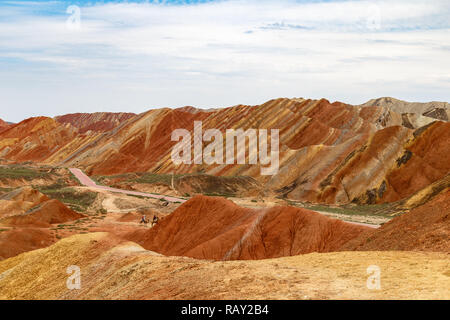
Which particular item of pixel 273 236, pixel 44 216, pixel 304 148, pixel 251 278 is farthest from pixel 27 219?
pixel 304 148

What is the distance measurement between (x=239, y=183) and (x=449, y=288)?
188 ft

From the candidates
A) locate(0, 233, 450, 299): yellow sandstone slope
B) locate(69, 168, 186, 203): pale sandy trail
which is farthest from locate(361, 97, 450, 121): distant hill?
locate(0, 233, 450, 299): yellow sandstone slope

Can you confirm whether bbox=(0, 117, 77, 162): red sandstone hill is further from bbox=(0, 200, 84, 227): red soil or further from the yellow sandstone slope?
the yellow sandstone slope

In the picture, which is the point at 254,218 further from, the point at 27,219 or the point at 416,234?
the point at 27,219

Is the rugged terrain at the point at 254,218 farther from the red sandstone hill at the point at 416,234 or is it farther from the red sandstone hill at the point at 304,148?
the red sandstone hill at the point at 304,148

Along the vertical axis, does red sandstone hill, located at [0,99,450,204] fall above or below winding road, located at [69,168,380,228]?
above

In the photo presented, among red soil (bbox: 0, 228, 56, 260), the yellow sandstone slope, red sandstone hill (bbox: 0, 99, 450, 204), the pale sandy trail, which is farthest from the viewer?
the pale sandy trail

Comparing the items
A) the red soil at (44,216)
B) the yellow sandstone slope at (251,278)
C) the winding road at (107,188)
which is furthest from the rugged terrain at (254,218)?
the winding road at (107,188)

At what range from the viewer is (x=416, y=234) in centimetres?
1881

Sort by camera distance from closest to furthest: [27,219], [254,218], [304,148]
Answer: [254,218], [27,219], [304,148]

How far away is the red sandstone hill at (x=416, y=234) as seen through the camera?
56.5ft

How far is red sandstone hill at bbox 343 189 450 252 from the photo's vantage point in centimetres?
1723

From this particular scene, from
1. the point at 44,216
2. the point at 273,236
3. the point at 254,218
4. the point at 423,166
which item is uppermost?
the point at 423,166

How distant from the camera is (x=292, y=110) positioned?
96.8 meters
